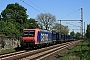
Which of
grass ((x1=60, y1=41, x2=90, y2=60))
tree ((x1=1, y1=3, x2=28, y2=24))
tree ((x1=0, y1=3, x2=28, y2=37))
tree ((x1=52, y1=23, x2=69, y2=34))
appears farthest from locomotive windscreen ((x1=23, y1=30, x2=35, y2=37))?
tree ((x1=52, y1=23, x2=69, y2=34))

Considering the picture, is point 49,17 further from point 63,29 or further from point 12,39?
point 12,39

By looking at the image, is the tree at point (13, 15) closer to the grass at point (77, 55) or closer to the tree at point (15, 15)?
the tree at point (15, 15)

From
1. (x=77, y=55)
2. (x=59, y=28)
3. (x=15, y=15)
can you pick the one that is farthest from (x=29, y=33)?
(x=59, y=28)

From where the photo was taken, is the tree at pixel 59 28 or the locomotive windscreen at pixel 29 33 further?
the tree at pixel 59 28

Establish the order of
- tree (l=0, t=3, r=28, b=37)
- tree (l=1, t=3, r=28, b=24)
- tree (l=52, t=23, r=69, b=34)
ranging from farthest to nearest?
tree (l=52, t=23, r=69, b=34) → tree (l=1, t=3, r=28, b=24) → tree (l=0, t=3, r=28, b=37)

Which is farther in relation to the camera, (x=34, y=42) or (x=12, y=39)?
(x=12, y=39)

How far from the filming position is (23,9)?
79312 millimetres

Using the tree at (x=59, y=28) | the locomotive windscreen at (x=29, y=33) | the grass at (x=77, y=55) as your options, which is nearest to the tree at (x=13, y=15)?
the tree at (x=59, y=28)

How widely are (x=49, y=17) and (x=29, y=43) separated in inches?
2500

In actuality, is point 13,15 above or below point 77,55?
above

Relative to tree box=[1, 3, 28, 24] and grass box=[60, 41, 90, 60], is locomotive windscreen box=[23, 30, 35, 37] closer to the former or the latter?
grass box=[60, 41, 90, 60]

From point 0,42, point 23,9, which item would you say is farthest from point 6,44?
point 23,9

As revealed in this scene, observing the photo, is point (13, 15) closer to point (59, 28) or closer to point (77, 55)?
point (59, 28)

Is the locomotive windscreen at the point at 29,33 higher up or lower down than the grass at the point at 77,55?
higher up
